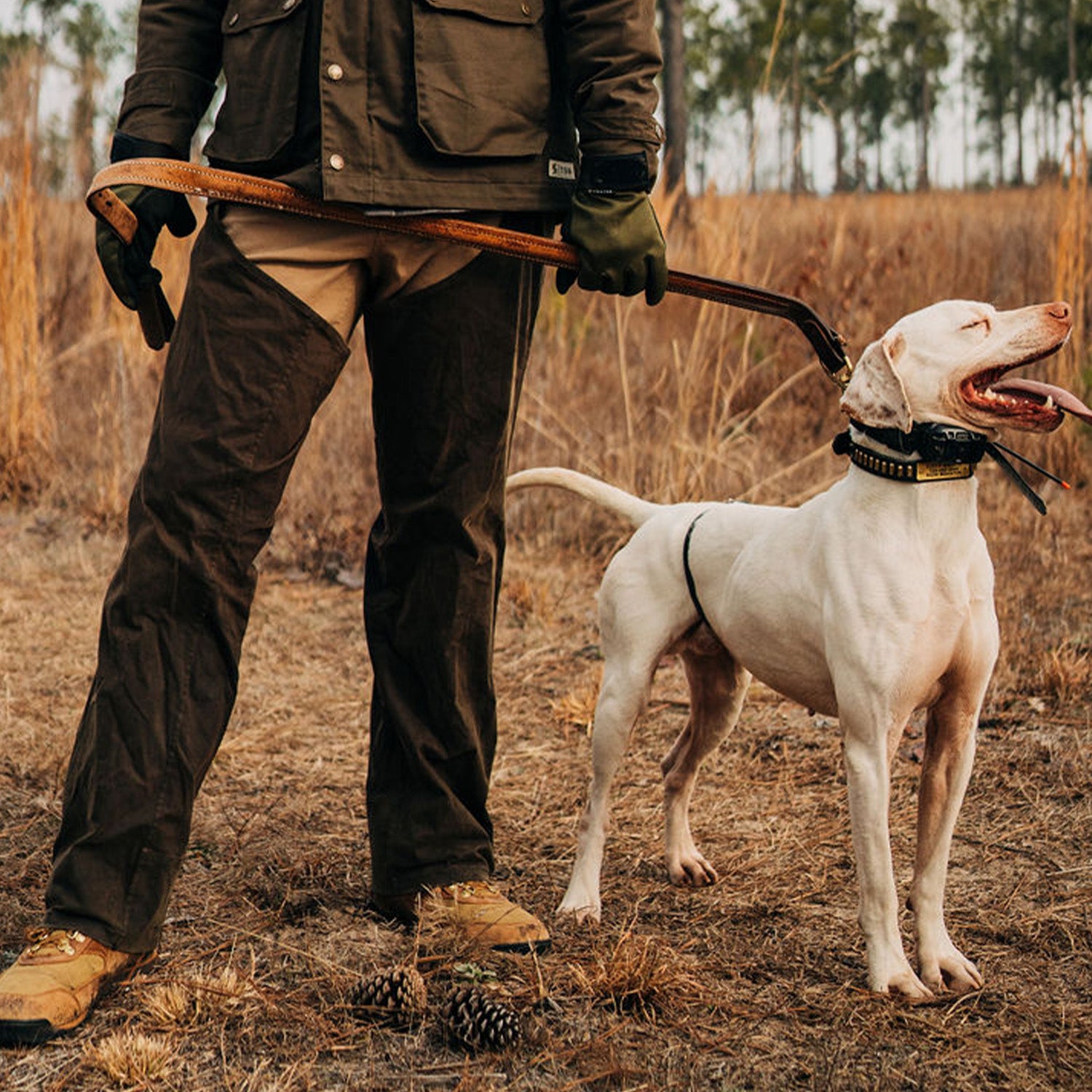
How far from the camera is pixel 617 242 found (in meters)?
2.39

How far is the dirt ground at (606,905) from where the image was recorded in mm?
2162

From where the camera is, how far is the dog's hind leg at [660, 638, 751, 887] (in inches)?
121

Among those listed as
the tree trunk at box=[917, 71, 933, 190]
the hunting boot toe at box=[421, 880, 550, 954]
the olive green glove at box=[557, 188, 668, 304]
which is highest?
the tree trunk at box=[917, 71, 933, 190]

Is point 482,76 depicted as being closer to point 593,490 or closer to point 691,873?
point 593,490

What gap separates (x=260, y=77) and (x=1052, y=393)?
1435 millimetres

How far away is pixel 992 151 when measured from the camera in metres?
44.8

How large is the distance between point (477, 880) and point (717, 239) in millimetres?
3528

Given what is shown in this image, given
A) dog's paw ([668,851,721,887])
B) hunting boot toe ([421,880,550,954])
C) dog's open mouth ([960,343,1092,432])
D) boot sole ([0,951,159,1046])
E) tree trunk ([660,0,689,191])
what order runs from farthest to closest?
tree trunk ([660,0,689,191])
dog's paw ([668,851,721,887])
hunting boot toe ([421,880,550,954])
dog's open mouth ([960,343,1092,432])
boot sole ([0,951,159,1046])

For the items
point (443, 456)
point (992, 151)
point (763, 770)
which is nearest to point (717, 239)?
point (763, 770)

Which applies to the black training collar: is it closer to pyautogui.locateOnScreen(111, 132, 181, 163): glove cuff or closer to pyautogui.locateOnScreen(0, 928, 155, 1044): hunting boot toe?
pyautogui.locateOnScreen(111, 132, 181, 163): glove cuff

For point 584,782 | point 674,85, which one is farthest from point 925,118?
point 584,782

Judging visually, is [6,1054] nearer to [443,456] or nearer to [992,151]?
[443,456]

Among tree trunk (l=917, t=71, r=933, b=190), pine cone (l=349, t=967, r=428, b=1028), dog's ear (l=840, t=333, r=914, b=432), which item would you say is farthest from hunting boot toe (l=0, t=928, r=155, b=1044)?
tree trunk (l=917, t=71, r=933, b=190)

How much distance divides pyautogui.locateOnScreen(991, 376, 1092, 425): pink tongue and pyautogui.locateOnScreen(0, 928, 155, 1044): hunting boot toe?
1786 mm
